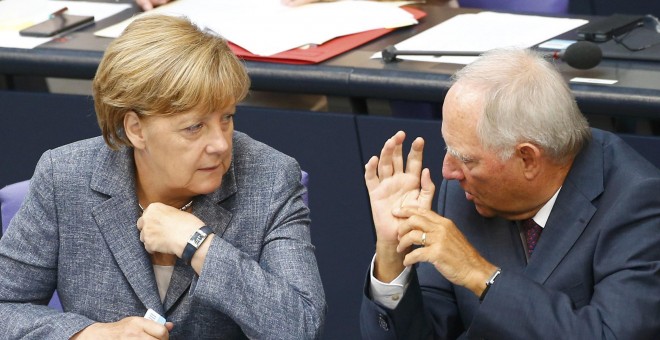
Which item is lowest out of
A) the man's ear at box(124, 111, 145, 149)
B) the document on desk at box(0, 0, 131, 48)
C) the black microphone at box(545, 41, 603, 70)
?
the document on desk at box(0, 0, 131, 48)

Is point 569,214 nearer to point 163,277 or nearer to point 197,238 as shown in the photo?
point 197,238

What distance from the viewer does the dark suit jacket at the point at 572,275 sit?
7.41 ft

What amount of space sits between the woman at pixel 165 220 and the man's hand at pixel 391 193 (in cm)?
15

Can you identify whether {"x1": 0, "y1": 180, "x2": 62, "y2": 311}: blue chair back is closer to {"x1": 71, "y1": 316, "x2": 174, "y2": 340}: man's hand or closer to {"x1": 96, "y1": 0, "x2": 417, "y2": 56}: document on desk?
{"x1": 71, "y1": 316, "x2": 174, "y2": 340}: man's hand

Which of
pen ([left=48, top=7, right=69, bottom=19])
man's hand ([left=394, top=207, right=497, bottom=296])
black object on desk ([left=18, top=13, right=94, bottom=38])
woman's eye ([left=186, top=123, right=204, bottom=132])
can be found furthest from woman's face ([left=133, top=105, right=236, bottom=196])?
pen ([left=48, top=7, right=69, bottom=19])

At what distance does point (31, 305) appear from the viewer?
246cm

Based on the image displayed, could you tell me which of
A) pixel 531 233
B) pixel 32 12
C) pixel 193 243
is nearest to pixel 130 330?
pixel 193 243

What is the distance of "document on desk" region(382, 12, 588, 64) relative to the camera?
11.2 ft

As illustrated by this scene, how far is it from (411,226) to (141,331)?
0.56 meters

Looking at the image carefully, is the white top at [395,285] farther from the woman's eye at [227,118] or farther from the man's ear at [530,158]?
the woman's eye at [227,118]

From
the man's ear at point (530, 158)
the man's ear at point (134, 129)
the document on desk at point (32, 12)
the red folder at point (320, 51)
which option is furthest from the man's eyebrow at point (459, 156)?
the document on desk at point (32, 12)

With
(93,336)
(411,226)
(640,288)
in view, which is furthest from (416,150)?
(93,336)

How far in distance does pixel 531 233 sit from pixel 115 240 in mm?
863

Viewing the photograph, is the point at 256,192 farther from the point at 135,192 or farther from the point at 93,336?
the point at 93,336
